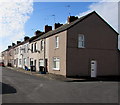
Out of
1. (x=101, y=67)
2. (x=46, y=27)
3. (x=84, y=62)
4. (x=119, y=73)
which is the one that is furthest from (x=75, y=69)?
(x=46, y=27)

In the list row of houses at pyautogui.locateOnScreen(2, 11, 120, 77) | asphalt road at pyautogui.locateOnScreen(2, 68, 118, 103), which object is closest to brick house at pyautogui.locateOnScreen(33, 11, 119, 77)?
row of houses at pyautogui.locateOnScreen(2, 11, 120, 77)

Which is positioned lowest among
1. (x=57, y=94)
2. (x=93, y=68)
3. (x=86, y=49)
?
(x=57, y=94)

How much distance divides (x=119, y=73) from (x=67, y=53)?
8.52m

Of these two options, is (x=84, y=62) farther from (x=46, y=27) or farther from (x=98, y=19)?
(x=46, y=27)

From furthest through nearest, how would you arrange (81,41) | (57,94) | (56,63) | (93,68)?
(56,63) → (81,41) → (93,68) → (57,94)

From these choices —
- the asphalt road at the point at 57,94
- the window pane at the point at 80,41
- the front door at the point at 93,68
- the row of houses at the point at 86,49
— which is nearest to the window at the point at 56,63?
the row of houses at the point at 86,49

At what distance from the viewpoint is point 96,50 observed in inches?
1002

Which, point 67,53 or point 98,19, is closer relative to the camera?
point 67,53

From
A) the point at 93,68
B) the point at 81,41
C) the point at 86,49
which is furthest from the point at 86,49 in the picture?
the point at 93,68

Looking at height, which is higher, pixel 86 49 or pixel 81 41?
pixel 81 41

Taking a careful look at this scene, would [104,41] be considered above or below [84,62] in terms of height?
above

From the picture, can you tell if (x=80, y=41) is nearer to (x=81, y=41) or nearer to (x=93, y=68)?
(x=81, y=41)

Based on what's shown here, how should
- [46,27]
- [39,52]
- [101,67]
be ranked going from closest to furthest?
[101,67]
[39,52]
[46,27]

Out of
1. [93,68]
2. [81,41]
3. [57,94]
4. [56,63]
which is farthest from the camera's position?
[56,63]
